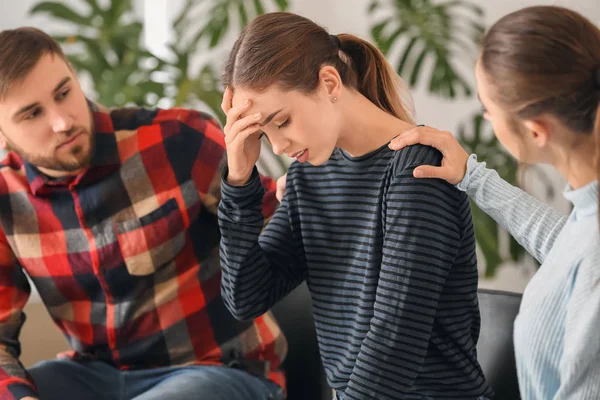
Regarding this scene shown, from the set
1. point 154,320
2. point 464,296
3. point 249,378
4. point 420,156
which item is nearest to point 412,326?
point 464,296

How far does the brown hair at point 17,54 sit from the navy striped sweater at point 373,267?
51 cm

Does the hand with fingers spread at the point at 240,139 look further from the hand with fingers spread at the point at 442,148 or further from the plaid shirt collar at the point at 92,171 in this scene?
the plaid shirt collar at the point at 92,171

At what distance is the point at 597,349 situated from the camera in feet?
2.79

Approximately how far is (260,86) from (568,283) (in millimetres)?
532

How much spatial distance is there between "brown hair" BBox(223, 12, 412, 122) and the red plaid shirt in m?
0.43

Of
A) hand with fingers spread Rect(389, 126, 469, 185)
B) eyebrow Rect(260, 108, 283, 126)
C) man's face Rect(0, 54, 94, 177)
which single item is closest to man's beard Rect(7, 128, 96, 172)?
man's face Rect(0, 54, 94, 177)

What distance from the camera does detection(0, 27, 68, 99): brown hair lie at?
149 centimetres

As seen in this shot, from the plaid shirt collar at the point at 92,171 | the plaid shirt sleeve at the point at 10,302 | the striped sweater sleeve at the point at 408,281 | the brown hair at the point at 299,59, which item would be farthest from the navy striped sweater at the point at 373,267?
the plaid shirt sleeve at the point at 10,302

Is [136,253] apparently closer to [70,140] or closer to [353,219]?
[70,140]

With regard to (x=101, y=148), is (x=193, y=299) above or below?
below

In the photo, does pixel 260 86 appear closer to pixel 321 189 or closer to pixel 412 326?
pixel 321 189

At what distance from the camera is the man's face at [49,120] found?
4.95 ft

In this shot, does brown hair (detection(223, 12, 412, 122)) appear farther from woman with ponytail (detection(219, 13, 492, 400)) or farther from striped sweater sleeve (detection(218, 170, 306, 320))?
striped sweater sleeve (detection(218, 170, 306, 320))

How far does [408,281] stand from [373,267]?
0.29ft
